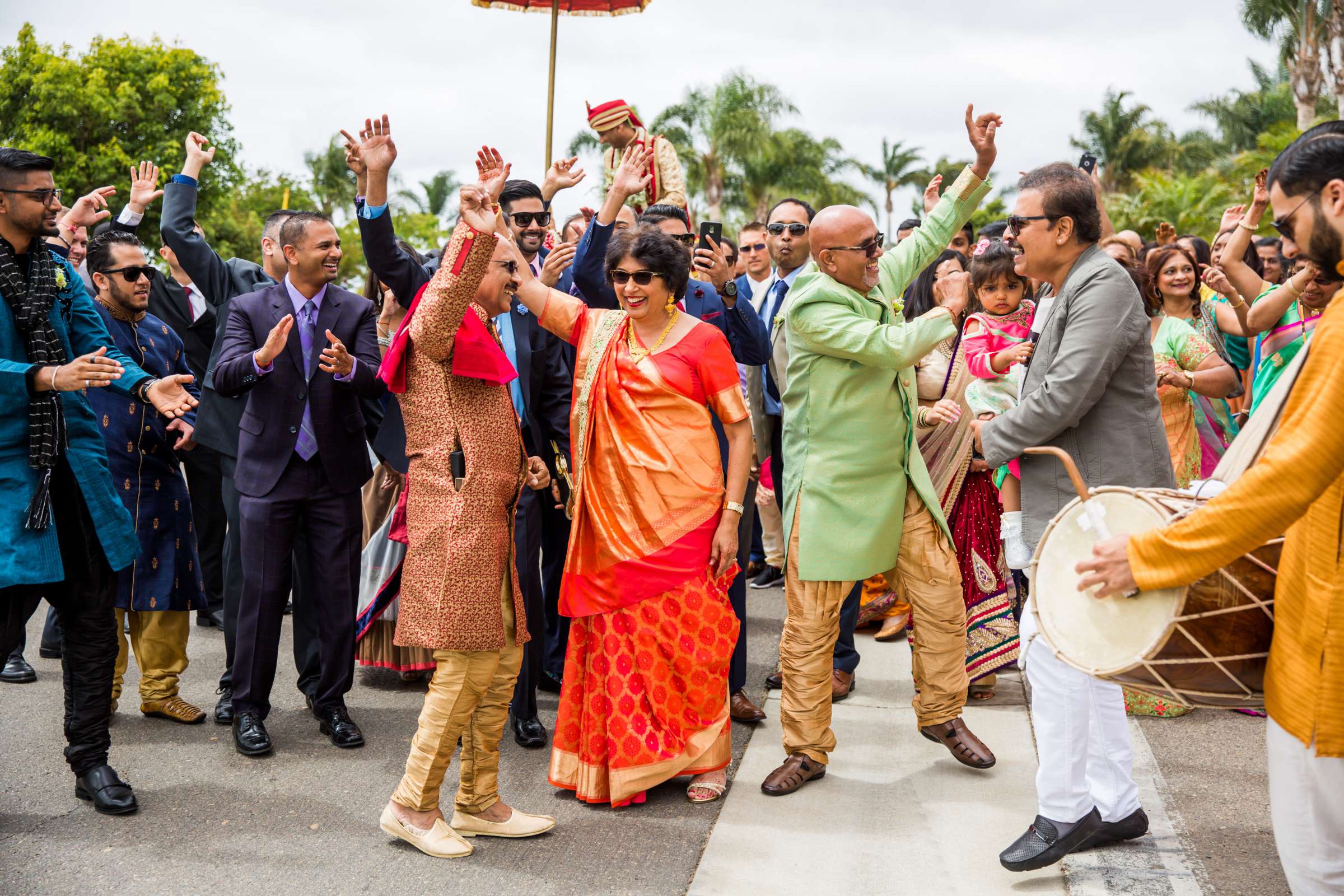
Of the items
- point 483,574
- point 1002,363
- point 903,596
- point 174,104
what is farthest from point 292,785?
point 174,104

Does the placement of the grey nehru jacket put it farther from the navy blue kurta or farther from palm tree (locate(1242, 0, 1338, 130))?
palm tree (locate(1242, 0, 1338, 130))

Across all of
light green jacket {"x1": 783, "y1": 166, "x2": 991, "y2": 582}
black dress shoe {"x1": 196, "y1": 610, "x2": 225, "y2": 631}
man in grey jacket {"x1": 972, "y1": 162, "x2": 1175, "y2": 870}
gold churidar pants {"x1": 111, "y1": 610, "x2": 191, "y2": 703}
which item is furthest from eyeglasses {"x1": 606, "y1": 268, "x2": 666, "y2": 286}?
black dress shoe {"x1": 196, "y1": 610, "x2": 225, "y2": 631}

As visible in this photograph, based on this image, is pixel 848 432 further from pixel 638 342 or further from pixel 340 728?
pixel 340 728

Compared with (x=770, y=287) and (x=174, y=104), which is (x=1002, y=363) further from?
(x=174, y=104)

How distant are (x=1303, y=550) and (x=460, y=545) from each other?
2.54m

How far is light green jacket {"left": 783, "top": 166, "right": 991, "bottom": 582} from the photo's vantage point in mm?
4414

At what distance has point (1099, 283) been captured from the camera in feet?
12.0

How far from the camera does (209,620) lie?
6.92 meters

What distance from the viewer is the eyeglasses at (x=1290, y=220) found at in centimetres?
247

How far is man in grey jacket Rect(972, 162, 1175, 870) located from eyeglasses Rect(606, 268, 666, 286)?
54.5 inches

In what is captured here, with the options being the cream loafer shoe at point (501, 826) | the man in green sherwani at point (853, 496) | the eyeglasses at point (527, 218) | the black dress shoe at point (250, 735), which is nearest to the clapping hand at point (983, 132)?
the man in green sherwani at point (853, 496)

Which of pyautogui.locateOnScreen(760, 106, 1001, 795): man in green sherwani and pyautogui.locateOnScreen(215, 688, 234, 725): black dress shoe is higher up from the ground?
pyautogui.locateOnScreen(760, 106, 1001, 795): man in green sherwani

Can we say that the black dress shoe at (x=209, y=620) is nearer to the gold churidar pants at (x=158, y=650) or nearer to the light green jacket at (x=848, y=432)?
the gold churidar pants at (x=158, y=650)

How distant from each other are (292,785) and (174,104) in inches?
1046
